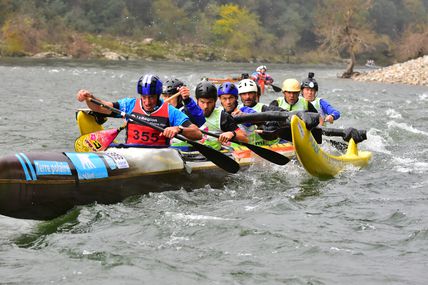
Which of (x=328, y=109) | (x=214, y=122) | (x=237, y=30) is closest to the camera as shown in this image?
(x=214, y=122)

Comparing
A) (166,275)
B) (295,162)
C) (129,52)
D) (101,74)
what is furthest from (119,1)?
(166,275)

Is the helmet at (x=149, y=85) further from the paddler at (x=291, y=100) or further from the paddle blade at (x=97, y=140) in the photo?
the paddler at (x=291, y=100)

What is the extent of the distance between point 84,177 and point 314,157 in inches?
162

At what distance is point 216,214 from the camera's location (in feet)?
25.0

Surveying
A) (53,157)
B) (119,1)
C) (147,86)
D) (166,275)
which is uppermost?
(119,1)

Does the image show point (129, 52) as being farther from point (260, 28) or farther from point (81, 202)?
point (81, 202)

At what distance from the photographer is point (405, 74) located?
40031 millimetres

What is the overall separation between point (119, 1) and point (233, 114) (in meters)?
71.9

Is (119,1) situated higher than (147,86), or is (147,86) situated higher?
(119,1)

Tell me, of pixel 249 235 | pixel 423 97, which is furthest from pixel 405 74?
pixel 249 235

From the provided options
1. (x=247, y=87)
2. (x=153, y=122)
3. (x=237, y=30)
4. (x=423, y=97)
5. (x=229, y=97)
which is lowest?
(x=423, y=97)

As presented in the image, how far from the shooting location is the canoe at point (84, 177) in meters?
6.65

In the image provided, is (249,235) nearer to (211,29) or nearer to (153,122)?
(153,122)

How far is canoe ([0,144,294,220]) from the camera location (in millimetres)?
6652
